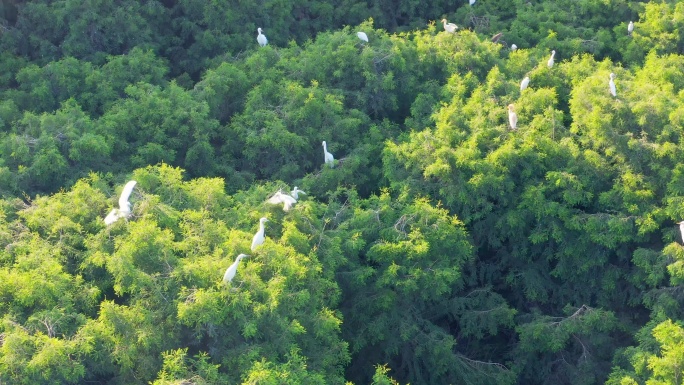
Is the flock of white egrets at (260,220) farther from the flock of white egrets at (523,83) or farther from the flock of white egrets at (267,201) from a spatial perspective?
the flock of white egrets at (523,83)

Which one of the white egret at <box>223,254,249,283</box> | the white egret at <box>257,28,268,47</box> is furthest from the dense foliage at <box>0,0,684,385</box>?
the white egret at <box>257,28,268,47</box>

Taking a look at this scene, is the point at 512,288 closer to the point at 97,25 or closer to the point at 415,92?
the point at 415,92

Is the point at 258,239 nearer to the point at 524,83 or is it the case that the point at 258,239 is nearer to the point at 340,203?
the point at 340,203

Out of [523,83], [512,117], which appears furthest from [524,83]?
[512,117]

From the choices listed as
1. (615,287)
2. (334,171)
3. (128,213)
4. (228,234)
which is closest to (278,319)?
(228,234)

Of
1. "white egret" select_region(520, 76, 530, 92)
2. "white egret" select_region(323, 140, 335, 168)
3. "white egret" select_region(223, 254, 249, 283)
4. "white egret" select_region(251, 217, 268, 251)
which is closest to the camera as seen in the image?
"white egret" select_region(223, 254, 249, 283)

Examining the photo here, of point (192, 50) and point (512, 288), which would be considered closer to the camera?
point (512, 288)

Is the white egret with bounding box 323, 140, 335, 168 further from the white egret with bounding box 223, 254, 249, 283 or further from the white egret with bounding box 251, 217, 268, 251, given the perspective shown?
the white egret with bounding box 223, 254, 249, 283
